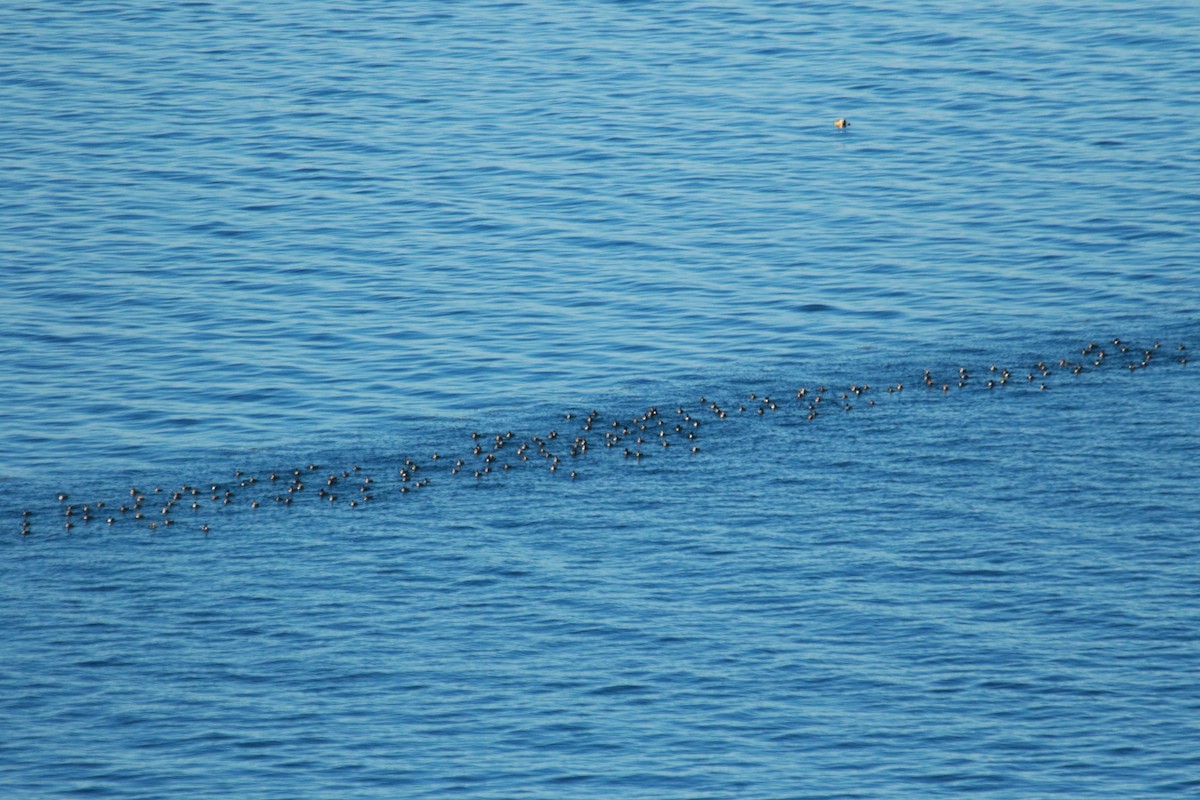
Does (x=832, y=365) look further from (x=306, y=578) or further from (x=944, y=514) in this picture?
(x=306, y=578)

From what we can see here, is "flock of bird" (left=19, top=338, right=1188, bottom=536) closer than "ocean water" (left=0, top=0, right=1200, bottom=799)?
No

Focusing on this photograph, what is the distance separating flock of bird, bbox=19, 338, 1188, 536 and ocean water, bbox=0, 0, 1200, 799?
0.18 meters

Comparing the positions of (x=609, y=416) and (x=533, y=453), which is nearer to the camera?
(x=533, y=453)

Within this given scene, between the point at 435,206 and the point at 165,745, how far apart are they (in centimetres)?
4077

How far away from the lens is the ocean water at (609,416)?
40625 millimetres

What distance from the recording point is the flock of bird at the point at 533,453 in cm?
5150

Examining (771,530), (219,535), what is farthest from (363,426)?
(771,530)

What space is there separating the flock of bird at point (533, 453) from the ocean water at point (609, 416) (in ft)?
0.59

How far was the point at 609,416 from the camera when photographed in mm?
56312

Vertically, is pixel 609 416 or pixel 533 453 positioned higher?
pixel 609 416

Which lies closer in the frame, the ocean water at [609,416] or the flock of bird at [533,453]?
the ocean water at [609,416]

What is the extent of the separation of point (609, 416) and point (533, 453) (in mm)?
3491

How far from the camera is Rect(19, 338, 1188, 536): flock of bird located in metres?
51.5

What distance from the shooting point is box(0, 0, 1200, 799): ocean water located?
40625 millimetres
